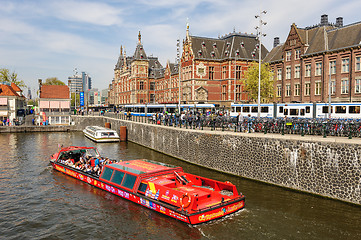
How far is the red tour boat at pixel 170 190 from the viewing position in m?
12.7

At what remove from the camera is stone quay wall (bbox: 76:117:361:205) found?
600 inches

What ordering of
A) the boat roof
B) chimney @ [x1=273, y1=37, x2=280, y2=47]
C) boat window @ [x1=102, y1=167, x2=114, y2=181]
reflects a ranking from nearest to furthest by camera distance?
the boat roof
boat window @ [x1=102, y1=167, x2=114, y2=181]
chimney @ [x1=273, y1=37, x2=280, y2=47]

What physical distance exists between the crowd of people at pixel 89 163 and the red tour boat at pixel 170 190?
157 mm

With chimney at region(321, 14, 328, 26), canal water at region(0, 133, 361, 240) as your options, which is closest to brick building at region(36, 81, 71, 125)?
canal water at region(0, 133, 361, 240)

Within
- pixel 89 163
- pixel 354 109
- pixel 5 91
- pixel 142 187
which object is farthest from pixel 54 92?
pixel 354 109

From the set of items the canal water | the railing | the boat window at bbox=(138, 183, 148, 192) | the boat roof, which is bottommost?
the canal water

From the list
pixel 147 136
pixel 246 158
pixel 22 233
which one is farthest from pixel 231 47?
pixel 22 233

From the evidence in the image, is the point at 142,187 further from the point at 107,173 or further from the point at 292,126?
the point at 292,126

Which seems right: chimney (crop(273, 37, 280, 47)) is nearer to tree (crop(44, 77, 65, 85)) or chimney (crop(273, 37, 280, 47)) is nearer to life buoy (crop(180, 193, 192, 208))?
life buoy (crop(180, 193, 192, 208))

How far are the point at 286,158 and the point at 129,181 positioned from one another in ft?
32.7

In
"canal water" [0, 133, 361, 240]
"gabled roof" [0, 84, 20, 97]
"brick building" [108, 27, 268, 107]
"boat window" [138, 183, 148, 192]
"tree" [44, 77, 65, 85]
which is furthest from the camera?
"tree" [44, 77, 65, 85]

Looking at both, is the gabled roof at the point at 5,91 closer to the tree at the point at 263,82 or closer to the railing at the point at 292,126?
the railing at the point at 292,126

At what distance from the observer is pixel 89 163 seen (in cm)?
2219

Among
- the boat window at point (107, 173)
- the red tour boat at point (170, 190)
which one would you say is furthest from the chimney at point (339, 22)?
the boat window at point (107, 173)
